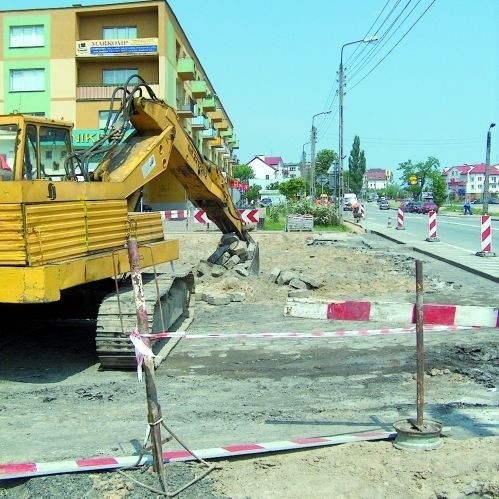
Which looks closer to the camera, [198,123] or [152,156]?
[152,156]

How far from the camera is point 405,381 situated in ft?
22.1

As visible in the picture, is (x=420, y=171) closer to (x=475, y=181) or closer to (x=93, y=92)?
(x=475, y=181)

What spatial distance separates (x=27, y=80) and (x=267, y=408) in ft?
158

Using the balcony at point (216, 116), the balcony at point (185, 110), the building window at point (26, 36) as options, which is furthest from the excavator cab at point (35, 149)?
the balcony at point (216, 116)

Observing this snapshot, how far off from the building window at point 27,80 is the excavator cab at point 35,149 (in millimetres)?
44729

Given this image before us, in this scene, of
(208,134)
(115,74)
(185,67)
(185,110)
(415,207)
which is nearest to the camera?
(115,74)

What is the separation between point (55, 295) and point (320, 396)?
2660mm

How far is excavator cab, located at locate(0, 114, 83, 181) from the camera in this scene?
6.67 meters

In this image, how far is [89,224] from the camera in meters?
7.13

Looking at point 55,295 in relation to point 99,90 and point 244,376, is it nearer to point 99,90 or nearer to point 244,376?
point 244,376

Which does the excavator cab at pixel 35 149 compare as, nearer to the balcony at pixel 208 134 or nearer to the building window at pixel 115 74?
the building window at pixel 115 74

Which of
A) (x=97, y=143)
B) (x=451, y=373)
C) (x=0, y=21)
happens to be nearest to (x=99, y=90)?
(x=0, y=21)

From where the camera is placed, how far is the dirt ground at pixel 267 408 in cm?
425

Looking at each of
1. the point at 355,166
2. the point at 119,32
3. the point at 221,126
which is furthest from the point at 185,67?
the point at 355,166
